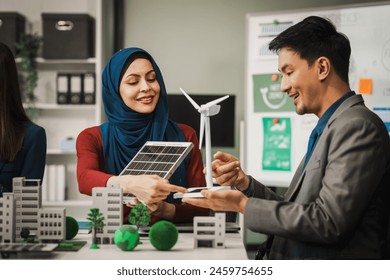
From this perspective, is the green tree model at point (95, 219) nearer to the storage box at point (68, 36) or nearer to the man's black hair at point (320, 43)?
the man's black hair at point (320, 43)

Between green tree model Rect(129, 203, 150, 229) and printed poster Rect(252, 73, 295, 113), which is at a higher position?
printed poster Rect(252, 73, 295, 113)

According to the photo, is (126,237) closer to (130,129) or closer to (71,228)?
(71,228)

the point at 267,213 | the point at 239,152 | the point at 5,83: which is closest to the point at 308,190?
the point at 267,213

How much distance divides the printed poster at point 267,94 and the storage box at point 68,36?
956mm

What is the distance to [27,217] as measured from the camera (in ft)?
4.75

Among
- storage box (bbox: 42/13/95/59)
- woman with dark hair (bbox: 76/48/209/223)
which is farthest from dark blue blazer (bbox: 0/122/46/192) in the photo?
storage box (bbox: 42/13/95/59)

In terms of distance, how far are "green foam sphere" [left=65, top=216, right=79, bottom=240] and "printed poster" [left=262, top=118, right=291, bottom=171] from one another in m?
1.89

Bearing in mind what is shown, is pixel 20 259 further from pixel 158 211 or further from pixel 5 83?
pixel 5 83

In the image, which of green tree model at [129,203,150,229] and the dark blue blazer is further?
the dark blue blazer

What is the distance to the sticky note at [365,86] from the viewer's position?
118 inches

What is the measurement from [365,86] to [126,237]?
201cm

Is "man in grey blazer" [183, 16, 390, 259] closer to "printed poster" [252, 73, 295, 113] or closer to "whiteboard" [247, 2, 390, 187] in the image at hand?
"whiteboard" [247, 2, 390, 187]

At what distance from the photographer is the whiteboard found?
2951 mm

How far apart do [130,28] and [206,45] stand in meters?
0.43
